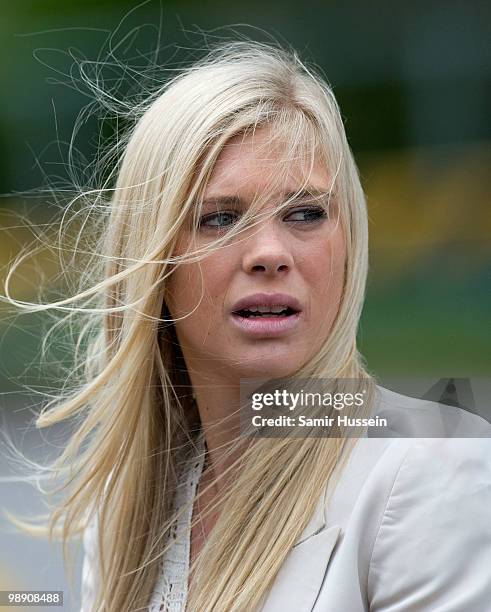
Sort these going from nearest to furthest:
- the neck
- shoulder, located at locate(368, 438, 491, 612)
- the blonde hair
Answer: shoulder, located at locate(368, 438, 491, 612), the blonde hair, the neck

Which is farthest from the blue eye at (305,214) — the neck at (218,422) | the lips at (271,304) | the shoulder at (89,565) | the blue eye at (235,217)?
the shoulder at (89,565)

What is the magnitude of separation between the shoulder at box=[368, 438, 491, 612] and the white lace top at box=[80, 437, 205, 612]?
0.34 meters

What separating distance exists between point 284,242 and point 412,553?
0.47m

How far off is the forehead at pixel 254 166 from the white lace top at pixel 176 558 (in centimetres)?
43

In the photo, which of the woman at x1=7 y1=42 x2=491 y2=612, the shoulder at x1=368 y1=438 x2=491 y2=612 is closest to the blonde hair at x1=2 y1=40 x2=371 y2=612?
the woman at x1=7 y1=42 x2=491 y2=612

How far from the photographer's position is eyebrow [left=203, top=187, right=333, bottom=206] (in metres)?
1.15

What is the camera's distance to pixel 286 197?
3.81 ft

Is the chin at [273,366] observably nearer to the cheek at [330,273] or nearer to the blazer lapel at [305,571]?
the cheek at [330,273]

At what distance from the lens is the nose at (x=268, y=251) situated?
115 centimetres

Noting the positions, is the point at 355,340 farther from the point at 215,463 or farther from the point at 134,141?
the point at 134,141

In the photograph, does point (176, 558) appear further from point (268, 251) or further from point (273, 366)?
point (268, 251)

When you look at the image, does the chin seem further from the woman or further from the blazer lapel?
the blazer lapel

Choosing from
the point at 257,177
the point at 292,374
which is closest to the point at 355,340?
the point at 292,374

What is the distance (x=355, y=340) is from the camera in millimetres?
1233
